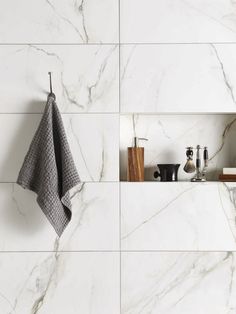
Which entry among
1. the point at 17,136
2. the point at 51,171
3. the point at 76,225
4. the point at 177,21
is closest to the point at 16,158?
the point at 17,136

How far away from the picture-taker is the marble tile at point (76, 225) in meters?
2.07

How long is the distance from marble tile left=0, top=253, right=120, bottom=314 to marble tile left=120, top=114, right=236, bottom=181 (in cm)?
43

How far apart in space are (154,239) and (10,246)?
0.59 meters

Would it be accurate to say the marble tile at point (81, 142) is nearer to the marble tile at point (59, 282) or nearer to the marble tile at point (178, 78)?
the marble tile at point (178, 78)

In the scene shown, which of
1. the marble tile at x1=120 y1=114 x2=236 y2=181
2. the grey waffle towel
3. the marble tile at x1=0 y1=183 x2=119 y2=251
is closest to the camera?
the grey waffle towel

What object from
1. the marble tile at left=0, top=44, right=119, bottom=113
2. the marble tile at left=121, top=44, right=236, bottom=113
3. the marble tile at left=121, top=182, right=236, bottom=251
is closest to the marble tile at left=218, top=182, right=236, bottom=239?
the marble tile at left=121, top=182, right=236, bottom=251

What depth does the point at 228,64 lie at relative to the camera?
82.0 inches

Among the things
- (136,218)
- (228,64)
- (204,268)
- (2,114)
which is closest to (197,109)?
(228,64)

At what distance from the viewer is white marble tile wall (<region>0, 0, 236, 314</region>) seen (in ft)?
6.79

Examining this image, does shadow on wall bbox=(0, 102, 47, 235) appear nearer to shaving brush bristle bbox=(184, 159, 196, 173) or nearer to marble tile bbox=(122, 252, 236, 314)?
marble tile bbox=(122, 252, 236, 314)

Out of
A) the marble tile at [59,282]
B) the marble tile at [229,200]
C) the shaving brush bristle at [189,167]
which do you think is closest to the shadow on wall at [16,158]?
the marble tile at [59,282]

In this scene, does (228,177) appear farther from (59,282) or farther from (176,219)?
(59,282)

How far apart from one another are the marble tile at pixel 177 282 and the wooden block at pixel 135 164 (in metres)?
0.32

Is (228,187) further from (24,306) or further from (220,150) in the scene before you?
(24,306)
